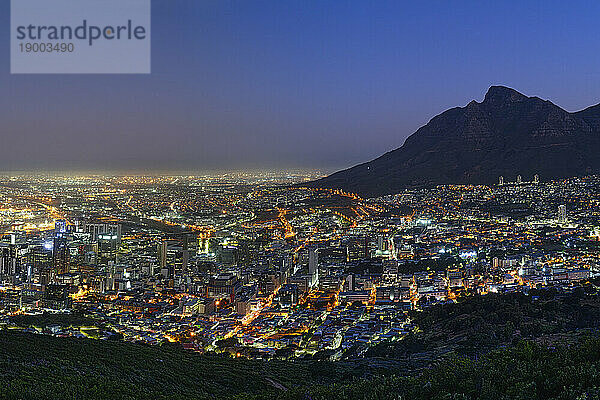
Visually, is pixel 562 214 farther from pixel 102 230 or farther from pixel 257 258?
pixel 102 230

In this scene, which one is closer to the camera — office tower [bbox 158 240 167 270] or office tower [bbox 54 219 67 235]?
office tower [bbox 158 240 167 270]

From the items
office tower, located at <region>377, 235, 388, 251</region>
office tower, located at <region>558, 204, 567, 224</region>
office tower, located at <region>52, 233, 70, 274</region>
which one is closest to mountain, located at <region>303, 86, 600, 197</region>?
office tower, located at <region>558, 204, 567, 224</region>

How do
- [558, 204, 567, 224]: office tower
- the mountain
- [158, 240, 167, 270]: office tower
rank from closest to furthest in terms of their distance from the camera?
[158, 240, 167, 270]: office tower → [558, 204, 567, 224]: office tower → the mountain

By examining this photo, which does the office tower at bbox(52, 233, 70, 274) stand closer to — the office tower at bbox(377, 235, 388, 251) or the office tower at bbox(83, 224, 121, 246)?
the office tower at bbox(83, 224, 121, 246)

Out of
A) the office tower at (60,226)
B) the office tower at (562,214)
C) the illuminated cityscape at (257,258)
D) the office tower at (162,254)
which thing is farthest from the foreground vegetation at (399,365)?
the office tower at (562,214)

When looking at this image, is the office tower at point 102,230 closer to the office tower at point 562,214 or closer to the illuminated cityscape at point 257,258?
the illuminated cityscape at point 257,258

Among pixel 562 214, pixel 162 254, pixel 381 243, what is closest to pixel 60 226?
pixel 162 254
